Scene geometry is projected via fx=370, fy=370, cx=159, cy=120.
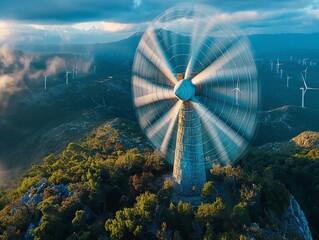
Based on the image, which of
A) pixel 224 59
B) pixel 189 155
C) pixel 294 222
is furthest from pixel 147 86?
pixel 294 222

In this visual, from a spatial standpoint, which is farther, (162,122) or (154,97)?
(162,122)

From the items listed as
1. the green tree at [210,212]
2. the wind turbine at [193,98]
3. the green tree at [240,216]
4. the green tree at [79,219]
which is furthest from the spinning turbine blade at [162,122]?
the green tree at [240,216]

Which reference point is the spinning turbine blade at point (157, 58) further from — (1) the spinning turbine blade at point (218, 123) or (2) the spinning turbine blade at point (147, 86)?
(1) the spinning turbine blade at point (218, 123)

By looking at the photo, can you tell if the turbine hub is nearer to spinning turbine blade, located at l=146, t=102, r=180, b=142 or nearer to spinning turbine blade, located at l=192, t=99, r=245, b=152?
spinning turbine blade, located at l=192, t=99, r=245, b=152

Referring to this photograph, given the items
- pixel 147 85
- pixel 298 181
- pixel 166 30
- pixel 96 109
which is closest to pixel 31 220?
pixel 147 85

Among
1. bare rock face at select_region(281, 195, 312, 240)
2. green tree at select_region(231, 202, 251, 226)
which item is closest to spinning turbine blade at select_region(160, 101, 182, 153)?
green tree at select_region(231, 202, 251, 226)

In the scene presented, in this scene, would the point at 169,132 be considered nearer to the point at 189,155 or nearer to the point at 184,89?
the point at 189,155

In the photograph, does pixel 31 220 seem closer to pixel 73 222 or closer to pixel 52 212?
pixel 52 212
